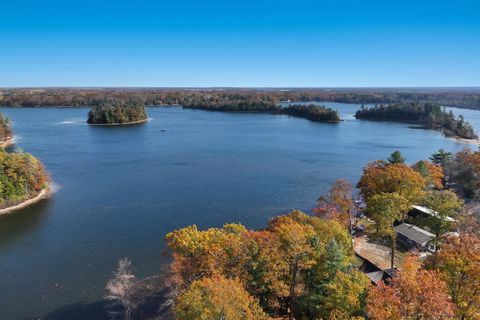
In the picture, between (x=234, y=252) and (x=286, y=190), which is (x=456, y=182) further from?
(x=234, y=252)

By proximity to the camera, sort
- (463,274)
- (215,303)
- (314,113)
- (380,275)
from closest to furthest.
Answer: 1. (215,303)
2. (463,274)
3. (380,275)
4. (314,113)

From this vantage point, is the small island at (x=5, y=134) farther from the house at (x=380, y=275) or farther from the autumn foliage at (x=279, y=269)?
the house at (x=380, y=275)

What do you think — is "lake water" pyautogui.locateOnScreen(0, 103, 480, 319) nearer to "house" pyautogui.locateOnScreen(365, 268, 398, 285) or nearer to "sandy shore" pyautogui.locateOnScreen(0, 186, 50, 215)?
"sandy shore" pyautogui.locateOnScreen(0, 186, 50, 215)

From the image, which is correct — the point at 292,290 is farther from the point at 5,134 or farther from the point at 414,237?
the point at 5,134

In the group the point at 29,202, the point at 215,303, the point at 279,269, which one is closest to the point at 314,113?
the point at 29,202

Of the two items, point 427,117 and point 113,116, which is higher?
point 113,116

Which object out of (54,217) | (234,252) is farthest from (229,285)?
(54,217)

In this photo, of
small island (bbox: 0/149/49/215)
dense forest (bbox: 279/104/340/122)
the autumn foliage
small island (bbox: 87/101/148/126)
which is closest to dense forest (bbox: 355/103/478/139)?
dense forest (bbox: 279/104/340/122)
